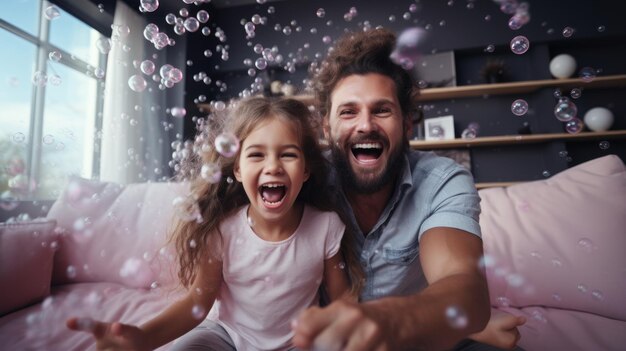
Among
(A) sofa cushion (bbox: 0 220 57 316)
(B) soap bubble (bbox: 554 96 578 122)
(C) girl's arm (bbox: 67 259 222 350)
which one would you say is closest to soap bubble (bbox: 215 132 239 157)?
(C) girl's arm (bbox: 67 259 222 350)

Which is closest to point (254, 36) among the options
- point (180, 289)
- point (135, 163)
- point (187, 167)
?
point (135, 163)

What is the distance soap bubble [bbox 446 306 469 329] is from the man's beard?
43cm

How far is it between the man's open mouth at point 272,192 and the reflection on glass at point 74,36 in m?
2.53

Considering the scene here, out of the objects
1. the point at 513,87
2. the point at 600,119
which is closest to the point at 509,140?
the point at 513,87

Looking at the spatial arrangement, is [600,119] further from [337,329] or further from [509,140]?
[337,329]

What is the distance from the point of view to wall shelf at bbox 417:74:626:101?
2.91 metres

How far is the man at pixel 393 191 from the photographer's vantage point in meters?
0.66

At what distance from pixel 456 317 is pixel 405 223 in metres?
0.40

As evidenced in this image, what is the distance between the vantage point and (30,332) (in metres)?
0.89

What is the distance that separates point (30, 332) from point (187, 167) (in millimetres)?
556

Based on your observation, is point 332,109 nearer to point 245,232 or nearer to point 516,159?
point 245,232

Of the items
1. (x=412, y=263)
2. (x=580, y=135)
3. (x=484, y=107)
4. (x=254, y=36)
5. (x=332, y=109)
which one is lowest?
(x=412, y=263)

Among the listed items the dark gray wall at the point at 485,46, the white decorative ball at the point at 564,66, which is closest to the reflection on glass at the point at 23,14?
the dark gray wall at the point at 485,46

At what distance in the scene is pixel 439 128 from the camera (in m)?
Answer: 3.22
